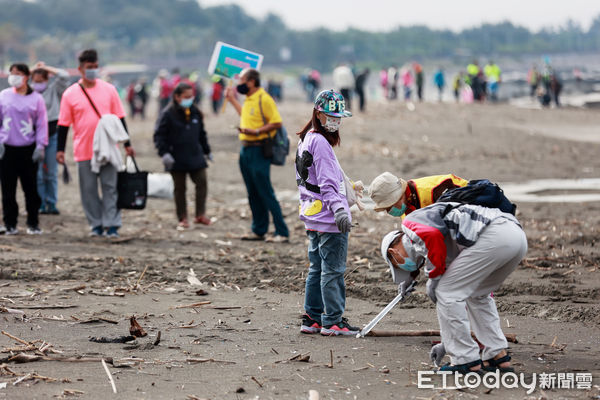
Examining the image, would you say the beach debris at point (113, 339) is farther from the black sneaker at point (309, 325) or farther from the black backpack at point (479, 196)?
the black backpack at point (479, 196)

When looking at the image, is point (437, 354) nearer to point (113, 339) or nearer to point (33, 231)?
point (113, 339)

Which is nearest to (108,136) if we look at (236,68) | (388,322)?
(236,68)

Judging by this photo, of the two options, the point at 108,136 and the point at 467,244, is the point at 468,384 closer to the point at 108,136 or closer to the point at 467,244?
the point at 467,244

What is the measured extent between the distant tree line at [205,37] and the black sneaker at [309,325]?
406 feet

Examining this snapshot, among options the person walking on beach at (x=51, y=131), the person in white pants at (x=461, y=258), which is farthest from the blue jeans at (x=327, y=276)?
the person walking on beach at (x=51, y=131)

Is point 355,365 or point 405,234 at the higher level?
point 405,234

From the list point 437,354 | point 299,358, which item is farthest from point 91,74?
point 437,354

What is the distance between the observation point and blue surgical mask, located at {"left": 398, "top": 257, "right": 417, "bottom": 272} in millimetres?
5787

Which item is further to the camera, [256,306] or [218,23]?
[218,23]

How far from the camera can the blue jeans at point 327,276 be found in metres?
6.70

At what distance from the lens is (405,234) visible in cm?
572

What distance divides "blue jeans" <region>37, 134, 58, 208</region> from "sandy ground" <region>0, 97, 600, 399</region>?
0.48m

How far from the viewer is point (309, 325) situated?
22.9ft

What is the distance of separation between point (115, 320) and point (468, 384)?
10.0ft
